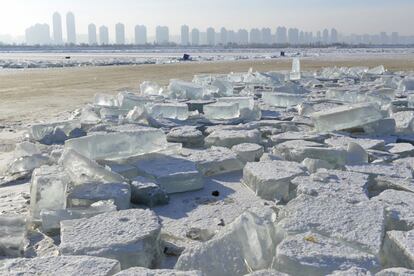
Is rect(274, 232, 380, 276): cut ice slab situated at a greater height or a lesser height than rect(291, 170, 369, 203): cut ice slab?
lesser

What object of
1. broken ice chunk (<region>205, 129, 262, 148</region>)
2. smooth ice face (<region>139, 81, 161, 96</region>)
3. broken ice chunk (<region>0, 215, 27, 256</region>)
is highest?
smooth ice face (<region>139, 81, 161, 96</region>)

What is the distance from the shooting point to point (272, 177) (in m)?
2.78

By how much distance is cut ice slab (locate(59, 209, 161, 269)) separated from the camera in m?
1.85

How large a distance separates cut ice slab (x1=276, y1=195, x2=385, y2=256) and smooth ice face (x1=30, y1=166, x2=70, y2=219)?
1.18 m

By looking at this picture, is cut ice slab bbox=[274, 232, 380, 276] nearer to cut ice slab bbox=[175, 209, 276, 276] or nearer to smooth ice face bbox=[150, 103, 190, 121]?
cut ice slab bbox=[175, 209, 276, 276]

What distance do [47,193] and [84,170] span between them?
1.37 feet

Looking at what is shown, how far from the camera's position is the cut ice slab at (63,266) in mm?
1648

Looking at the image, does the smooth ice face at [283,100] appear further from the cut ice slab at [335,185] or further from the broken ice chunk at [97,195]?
the broken ice chunk at [97,195]

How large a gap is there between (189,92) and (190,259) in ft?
17.7

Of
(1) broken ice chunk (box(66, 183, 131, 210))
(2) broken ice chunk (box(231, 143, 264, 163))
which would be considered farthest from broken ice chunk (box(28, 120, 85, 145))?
(1) broken ice chunk (box(66, 183, 131, 210))

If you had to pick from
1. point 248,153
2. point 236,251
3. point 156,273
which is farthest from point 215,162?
point 156,273

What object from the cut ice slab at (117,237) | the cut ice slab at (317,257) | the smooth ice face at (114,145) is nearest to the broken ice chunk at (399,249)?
the cut ice slab at (317,257)

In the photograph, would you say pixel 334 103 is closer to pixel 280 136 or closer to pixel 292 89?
pixel 292 89

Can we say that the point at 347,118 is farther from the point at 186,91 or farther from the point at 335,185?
the point at 186,91
